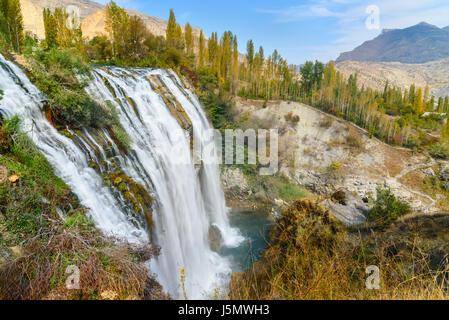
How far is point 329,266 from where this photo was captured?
3.01 metres

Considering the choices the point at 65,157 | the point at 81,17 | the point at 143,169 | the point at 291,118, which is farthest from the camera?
the point at 81,17

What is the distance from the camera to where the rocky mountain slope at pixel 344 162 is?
18125mm

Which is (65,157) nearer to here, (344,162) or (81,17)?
(344,162)

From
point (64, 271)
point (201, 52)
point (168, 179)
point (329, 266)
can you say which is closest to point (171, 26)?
point (201, 52)

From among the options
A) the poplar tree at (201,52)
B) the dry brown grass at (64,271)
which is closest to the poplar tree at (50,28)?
the poplar tree at (201,52)

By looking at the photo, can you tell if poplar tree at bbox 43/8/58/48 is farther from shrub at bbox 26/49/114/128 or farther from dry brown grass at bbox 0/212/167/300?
dry brown grass at bbox 0/212/167/300

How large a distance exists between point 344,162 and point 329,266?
19.5 m

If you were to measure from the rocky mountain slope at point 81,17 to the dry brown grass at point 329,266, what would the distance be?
890 inches

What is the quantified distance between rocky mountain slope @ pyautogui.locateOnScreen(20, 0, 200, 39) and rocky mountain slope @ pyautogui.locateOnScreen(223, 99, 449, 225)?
55.9 feet

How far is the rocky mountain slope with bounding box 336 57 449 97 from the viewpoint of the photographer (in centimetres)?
9569

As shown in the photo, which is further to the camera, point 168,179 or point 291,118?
point 291,118

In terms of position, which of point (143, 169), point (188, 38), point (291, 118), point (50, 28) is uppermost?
point (188, 38)

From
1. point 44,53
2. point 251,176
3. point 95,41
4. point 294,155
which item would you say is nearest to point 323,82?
point 294,155

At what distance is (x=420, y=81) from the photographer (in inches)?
4333
